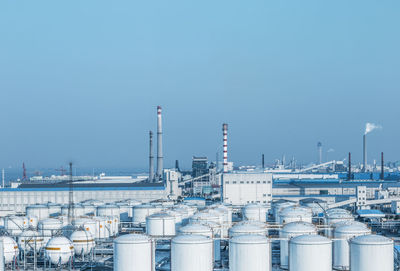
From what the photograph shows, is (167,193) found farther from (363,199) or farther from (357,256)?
(357,256)

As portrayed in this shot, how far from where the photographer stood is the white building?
40.7 m

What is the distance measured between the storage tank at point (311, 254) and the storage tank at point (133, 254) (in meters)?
4.00

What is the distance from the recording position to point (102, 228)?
78.4 ft

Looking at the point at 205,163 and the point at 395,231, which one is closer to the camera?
the point at 395,231

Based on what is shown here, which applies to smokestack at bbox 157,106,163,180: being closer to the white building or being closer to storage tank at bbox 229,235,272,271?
the white building

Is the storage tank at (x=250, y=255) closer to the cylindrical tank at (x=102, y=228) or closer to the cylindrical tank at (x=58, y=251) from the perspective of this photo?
the cylindrical tank at (x=58, y=251)

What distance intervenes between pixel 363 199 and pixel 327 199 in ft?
21.1

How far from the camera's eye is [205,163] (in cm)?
5759

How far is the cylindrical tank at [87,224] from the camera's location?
22.7 m

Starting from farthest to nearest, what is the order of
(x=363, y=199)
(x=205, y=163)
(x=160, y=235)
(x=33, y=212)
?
1. (x=205, y=163)
2. (x=363, y=199)
3. (x=33, y=212)
4. (x=160, y=235)

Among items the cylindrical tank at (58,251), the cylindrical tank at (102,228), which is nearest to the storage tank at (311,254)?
the cylindrical tank at (58,251)

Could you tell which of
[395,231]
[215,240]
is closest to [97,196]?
[395,231]

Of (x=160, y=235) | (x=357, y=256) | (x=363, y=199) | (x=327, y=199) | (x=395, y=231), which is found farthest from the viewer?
(x=327, y=199)

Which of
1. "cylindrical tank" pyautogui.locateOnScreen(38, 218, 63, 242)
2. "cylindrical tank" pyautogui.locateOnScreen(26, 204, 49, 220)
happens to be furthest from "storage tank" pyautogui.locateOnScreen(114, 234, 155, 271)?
"cylindrical tank" pyautogui.locateOnScreen(26, 204, 49, 220)
